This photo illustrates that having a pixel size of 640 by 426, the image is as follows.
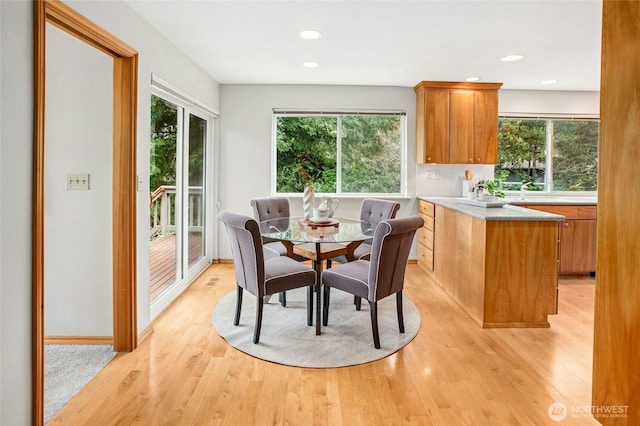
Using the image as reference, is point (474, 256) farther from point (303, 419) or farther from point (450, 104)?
point (450, 104)

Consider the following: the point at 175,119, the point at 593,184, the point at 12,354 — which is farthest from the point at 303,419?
the point at 593,184

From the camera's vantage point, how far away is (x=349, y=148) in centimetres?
534

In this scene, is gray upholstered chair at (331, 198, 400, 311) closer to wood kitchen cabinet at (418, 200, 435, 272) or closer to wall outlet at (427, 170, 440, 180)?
wood kitchen cabinet at (418, 200, 435, 272)

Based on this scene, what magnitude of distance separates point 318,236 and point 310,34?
5.13 ft

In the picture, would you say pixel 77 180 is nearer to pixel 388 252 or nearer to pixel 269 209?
pixel 269 209

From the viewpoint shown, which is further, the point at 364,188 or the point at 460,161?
the point at 364,188

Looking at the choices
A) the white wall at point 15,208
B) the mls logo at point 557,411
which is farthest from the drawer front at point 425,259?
the white wall at point 15,208

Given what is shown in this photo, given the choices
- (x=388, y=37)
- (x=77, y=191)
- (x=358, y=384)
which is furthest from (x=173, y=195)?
(x=358, y=384)

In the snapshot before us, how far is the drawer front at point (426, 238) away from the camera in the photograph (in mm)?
4645

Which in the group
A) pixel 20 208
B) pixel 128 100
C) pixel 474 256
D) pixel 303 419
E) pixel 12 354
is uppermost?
pixel 128 100

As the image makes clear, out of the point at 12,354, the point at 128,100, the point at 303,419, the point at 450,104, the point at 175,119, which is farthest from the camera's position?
the point at 450,104

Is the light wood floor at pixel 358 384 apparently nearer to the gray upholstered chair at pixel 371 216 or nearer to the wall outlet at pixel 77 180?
the gray upholstered chair at pixel 371 216

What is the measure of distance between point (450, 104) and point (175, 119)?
10.2 feet

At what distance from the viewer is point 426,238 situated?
4824 millimetres
